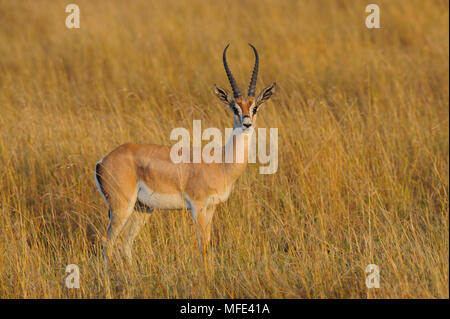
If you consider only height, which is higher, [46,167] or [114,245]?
[46,167]

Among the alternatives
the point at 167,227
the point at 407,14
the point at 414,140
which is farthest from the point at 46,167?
the point at 407,14

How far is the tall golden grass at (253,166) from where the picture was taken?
4496 mm

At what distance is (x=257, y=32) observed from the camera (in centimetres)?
1223

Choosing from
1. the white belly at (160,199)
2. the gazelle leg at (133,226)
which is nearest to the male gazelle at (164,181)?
the white belly at (160,199)

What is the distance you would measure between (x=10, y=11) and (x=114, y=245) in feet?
36.7

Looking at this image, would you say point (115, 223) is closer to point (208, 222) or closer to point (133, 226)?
point (133, 226)

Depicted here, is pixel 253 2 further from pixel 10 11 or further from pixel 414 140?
pixel 414 140

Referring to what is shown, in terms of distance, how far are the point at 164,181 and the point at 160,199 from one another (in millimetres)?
144

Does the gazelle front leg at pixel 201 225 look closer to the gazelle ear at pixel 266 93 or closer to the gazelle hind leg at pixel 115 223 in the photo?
the gazelle hind leg at pixel 115 223

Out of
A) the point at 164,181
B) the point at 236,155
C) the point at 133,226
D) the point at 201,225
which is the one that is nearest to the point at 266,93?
the point at 236,155

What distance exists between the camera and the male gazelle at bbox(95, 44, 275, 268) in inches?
187

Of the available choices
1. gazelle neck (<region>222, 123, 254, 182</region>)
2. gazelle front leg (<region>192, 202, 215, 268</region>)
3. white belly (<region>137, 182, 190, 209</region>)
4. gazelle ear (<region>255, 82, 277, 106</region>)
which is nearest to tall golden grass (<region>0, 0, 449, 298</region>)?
gazelle front leg (<region>192, 202, 215, 268</region>)

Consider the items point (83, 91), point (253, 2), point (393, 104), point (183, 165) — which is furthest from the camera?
point (253, 2)

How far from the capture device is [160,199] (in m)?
4.80
